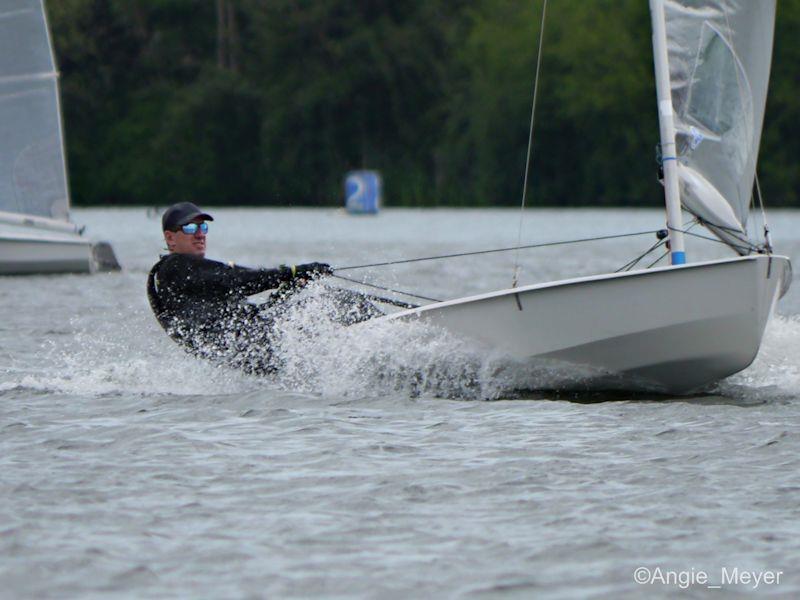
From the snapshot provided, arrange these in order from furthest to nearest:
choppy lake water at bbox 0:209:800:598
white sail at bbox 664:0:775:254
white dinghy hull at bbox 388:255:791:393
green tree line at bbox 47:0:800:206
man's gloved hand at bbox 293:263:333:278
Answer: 1. green tree line at bbox 47:0:800:206
2. white sail at bbox 664:0:775:254
3. man's gloved hand at bbox 293:263:333:278
4. white dinghy hull at bbox 388:255:791:393
5. choppy lake water at bbox 0:209:800:598

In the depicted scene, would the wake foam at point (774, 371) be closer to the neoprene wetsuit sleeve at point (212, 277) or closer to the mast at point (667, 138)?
the mast at point (667, 138)

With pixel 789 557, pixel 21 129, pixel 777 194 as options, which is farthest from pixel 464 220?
pixel 789 557

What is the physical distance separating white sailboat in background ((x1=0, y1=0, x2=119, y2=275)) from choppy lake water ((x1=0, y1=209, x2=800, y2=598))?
902 centimetres

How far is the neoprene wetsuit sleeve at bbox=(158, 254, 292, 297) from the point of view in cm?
1046

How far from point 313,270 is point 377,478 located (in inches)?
104

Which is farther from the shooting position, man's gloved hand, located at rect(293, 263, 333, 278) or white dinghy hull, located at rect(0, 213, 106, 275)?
white dinghy hull, located at rect(0, 213, 106, 275)

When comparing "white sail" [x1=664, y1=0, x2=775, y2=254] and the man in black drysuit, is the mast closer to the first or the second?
"white sail" [x1=664, y1=0, x2=775, y2=254]

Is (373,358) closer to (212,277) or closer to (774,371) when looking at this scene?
(212,277)

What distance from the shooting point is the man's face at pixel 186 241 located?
34.9ft

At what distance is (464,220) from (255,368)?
45262 mm

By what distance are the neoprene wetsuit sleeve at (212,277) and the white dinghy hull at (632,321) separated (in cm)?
81

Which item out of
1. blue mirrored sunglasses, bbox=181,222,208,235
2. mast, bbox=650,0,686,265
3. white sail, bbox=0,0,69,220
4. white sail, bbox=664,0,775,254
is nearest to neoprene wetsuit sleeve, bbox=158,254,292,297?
blue mirrored sunglasses, bbox=181,222,208,235

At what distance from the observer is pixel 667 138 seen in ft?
35.7

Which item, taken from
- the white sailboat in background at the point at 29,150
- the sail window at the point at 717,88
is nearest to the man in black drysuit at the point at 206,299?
the sail window at the point at 717,88
